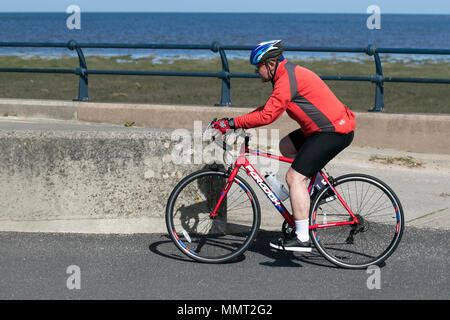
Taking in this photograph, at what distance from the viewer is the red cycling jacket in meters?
5.26

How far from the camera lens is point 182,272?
5.39 metres

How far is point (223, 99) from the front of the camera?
10656mm

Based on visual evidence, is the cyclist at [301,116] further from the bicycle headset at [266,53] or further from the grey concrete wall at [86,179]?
the grey concrete wall at [86,179]

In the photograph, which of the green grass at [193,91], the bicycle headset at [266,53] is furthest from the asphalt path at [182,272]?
the green grass at [193,91]

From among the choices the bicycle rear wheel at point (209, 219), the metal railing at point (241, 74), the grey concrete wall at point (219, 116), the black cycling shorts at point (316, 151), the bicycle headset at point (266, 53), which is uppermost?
the metal railing at point (241, 74)

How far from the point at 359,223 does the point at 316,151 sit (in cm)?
71

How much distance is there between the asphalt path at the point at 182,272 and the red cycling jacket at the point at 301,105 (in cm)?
107

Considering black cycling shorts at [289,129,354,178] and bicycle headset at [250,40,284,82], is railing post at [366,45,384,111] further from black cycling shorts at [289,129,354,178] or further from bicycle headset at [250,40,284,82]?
bicycle headset at [250,40,284,82]

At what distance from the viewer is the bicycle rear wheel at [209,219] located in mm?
5863

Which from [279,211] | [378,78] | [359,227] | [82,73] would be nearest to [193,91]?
[82,73]

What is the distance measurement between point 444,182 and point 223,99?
3.62 m
